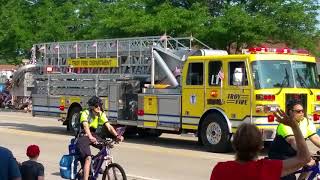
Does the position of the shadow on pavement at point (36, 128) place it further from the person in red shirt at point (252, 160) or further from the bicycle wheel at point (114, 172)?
the person in red shirt at point (252, 160)

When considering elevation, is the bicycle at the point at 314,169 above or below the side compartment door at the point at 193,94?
below

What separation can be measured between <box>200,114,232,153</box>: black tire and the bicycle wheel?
19.1 ft

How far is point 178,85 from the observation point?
1581 centimetres

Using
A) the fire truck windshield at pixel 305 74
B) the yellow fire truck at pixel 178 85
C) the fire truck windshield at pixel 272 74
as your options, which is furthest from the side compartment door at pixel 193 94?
the fire truck windshield at pixel 305 74

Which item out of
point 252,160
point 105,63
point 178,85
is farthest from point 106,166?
point 105,63

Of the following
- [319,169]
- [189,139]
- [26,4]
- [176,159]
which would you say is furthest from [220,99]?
[26,4]

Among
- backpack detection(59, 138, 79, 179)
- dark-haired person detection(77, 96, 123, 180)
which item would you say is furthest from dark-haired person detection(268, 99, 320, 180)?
backpack detection(59, 138, 79, 179)

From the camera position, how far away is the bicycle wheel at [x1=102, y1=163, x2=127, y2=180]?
8664 millimetres

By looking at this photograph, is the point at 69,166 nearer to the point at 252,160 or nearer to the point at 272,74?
the point at 252,160

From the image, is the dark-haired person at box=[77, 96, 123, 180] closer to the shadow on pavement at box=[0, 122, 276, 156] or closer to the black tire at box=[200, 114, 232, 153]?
the black tire at box=[200, 114, 232, 153]

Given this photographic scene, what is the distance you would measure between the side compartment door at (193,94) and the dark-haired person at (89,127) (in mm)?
5993

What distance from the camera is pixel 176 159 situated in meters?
13.2

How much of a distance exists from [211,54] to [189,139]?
150 inches

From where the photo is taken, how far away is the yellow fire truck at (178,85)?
45.6 feet
